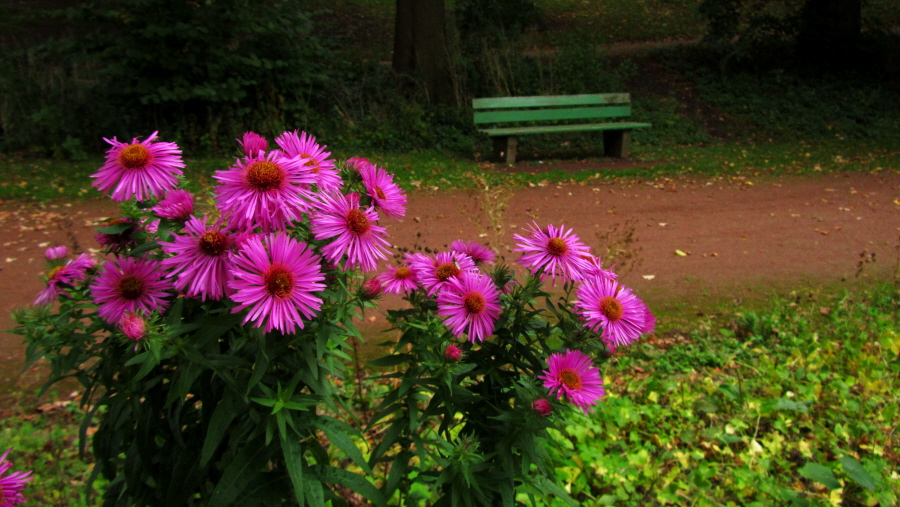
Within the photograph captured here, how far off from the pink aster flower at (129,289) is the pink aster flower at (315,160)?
37 centimetres

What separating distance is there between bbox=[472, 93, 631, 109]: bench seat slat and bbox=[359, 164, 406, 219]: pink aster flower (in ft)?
26.6

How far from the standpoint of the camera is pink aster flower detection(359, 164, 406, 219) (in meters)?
1.40

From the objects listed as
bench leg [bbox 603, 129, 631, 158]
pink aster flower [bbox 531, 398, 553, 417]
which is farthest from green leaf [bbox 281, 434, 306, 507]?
bench leg [bbox 603, 129, 631, 158]

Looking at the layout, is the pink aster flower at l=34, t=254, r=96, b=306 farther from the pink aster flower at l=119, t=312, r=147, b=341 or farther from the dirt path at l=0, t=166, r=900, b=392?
the dirt path at l=0, t=166, r=900, b=392

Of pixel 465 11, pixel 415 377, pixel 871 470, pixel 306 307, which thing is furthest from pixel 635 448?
pixel 465 11

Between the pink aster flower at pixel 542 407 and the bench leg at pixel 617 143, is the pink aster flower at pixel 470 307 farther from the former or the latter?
the bench leg at pixel 617 143

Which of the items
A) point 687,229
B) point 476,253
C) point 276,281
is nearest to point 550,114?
point 687,229

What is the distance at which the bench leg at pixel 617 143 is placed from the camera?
956cm

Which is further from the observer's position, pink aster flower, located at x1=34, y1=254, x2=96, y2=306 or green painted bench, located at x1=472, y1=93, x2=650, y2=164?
green painted bench, located at x1=472, y1=93, x2=650, y2=164

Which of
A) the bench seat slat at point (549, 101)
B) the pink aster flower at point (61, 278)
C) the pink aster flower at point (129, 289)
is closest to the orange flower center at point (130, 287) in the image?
the pink aster flower at point (129, 289)

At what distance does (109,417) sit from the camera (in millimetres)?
1504

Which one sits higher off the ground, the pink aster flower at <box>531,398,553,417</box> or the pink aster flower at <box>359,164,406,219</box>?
the pink aster flower at <box>359,164,406,219</box>

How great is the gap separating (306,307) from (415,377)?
48cm

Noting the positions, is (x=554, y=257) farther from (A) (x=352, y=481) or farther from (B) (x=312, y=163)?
(A) (x=352, y=481)
